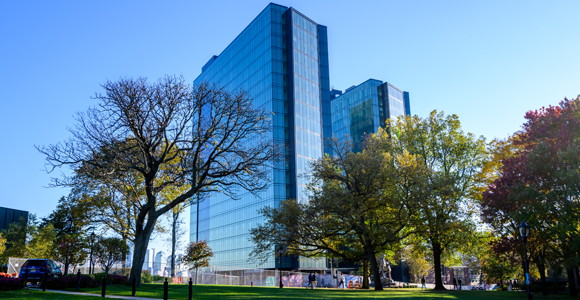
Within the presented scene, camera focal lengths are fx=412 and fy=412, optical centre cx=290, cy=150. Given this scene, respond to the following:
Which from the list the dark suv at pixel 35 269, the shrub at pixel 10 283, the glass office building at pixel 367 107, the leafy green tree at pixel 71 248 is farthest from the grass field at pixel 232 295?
the glass office building at pixel 367 107

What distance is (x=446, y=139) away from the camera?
38.1 m

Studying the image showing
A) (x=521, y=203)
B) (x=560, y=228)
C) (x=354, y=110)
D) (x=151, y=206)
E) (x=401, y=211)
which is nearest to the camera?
(x=560, y=228)

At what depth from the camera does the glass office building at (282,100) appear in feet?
234

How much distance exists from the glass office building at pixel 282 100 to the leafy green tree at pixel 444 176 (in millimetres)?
32139

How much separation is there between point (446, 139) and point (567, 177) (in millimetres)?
17494

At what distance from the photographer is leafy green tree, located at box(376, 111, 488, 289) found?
3222cm

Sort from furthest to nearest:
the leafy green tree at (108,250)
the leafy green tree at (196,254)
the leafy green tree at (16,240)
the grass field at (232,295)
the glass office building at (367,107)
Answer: the glass office building at (367,107)
the leafy green tree at (196,254)
the leafy green tree at (16,240)
the leafy green tree at (108,250)
the grass field at (232,295)

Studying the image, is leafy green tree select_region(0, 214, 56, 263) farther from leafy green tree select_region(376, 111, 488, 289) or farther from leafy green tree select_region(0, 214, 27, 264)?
leafy green tree select_region(376, 111, 488, 289)

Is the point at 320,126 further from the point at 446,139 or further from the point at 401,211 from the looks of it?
the point at 401,211

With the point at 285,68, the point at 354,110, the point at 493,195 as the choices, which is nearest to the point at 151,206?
the point at 493,195

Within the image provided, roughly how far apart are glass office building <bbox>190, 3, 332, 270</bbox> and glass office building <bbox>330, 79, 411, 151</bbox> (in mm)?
26502

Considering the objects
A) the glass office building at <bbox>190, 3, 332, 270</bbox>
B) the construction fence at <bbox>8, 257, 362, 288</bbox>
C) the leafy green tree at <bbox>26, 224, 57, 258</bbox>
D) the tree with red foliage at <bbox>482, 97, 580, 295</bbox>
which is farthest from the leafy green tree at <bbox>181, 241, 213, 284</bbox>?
the tree with red foliage at <bbox>482, 97, 580, 295</bbox>

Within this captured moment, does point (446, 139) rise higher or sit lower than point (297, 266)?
higher

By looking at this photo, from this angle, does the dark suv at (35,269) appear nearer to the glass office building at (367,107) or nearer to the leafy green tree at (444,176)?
the leafy green tree at (444,176)
